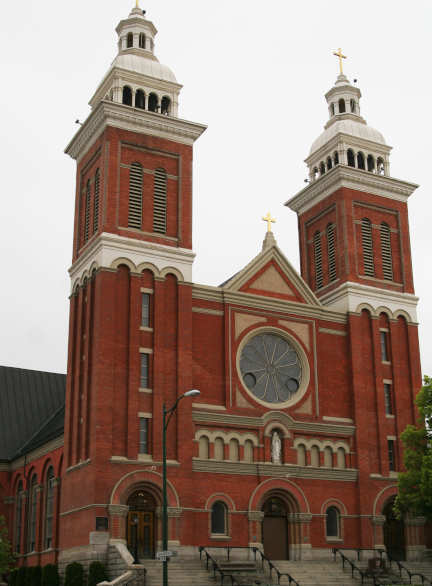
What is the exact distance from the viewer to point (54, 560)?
1815 inches

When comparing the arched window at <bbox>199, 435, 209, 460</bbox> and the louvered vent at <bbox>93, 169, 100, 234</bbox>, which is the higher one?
the louvered vent at <bbox>93, 169, 100, 234</bbox>

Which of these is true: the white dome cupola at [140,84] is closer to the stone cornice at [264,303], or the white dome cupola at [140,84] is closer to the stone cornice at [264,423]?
the stone cornice at [264,303]

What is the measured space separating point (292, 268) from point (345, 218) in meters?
5.59

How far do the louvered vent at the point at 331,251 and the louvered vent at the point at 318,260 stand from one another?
1163 mm

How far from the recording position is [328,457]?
48375mm

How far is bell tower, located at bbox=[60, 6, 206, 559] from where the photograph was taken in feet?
139

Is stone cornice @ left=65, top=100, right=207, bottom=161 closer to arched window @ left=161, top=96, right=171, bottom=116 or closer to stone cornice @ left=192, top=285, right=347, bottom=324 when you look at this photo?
arched window @ left=161, top=96, right=171, bottom=116

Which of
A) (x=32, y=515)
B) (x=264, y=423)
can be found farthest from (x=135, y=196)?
(x=32, y=515)

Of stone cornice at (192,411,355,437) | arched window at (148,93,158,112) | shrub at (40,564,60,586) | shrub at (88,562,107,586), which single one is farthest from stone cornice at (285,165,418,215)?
shrub at (40,564,60,586)

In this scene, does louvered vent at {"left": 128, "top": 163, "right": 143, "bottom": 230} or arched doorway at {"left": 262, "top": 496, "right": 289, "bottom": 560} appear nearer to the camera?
arched doorway at {"left": 262, "top": 496, "right": 289, "bottom": 560}

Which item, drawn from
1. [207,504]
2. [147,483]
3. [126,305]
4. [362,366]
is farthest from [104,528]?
[362,366]

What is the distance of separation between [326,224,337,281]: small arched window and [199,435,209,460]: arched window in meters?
15.6

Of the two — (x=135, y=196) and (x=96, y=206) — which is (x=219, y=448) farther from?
(x=96, y=206)

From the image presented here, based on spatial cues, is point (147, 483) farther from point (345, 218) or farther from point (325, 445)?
point (345, 218)
